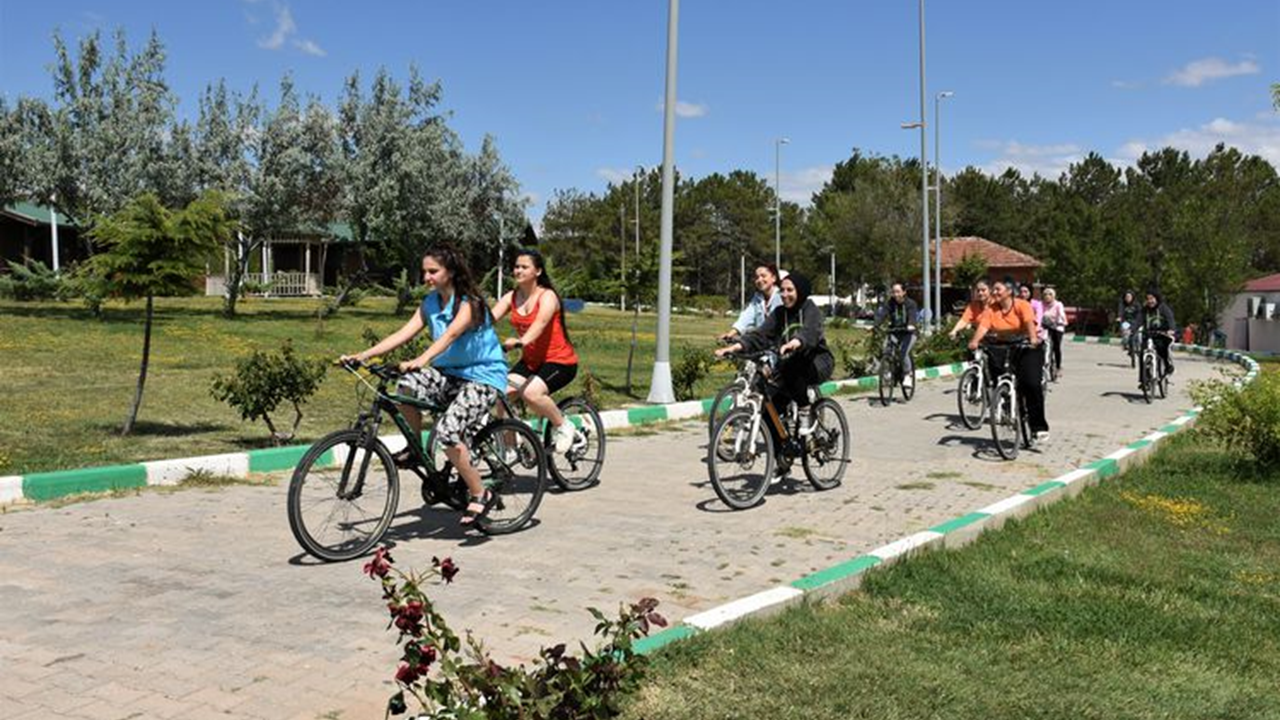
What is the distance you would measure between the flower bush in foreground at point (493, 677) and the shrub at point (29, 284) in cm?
3309

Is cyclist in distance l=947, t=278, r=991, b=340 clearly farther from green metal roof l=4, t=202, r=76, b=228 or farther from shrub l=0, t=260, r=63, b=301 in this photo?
green metal roof l=4, t=202, r=76, b=228

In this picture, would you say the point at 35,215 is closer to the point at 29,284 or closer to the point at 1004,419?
the point at 29,284

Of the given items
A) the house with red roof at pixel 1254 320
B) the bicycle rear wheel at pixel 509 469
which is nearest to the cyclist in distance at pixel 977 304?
the bicycle rear wheel at pixel 509 469

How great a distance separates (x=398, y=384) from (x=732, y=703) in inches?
128

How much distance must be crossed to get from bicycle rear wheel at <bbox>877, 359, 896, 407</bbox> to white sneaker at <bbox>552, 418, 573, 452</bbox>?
354 inches

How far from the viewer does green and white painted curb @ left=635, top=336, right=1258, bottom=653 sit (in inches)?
185

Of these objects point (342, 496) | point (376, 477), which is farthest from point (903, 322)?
point (342, 496)

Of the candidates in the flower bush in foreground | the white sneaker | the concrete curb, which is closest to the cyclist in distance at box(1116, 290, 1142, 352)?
the white sneaker

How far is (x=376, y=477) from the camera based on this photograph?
600 cm

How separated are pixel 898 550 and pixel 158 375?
13.4 metres

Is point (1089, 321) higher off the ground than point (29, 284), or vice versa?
point (29, 284)

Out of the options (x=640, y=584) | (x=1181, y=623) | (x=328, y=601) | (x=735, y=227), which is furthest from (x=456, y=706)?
(x=735, y=227)

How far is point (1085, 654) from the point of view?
15.0 ft

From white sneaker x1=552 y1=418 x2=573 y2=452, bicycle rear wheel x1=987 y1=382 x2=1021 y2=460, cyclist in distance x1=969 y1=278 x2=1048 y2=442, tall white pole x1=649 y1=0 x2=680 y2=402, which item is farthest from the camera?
tall white pole x1=649 y1=0 x2=680 y2=402
